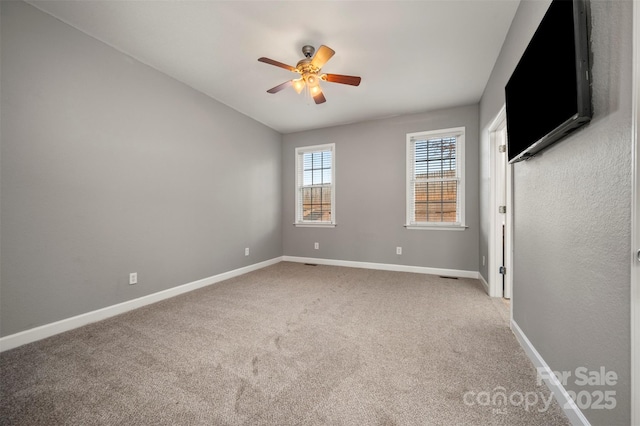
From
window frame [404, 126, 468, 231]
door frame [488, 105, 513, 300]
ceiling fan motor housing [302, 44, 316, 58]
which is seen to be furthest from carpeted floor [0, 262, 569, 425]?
ceiling fan motor housing [302, 44, 316, 58]

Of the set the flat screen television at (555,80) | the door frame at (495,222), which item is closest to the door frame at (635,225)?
the flat screen television at (555,80)

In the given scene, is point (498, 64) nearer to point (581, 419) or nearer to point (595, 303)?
point (595, 303)

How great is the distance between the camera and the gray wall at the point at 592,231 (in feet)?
2.91

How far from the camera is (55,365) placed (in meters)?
1.65

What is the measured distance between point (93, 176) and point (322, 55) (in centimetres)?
243

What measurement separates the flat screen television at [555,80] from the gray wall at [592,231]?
0.05 metres

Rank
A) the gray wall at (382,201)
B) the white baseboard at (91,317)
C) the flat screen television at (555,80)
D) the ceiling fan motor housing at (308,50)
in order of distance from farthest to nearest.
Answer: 1. the gray wall at (382,201)
2. the ceiling fan motor housing at (308,50)
3. the white baseboard at (91,317)
4. the flat screen television at (555,80)

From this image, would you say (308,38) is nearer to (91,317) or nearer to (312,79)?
(312,79)

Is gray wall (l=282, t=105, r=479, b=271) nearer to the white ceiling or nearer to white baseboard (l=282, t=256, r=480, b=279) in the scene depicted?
white baseboard (l=282, t=256, r=480, b=279)

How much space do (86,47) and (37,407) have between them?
111 inches

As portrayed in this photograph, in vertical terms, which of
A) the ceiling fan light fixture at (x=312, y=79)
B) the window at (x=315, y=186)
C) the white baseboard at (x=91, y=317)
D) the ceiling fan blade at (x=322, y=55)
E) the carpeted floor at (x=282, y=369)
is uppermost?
the ceiling fan blade at (x=322, y=55)

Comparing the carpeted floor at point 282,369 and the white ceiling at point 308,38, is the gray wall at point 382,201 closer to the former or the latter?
the white ceiling at point 308,38

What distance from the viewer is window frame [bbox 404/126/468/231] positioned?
3.91 metres

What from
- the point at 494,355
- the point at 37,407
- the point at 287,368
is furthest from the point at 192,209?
the point at 494,355
